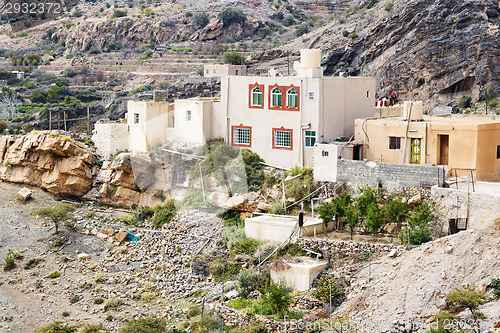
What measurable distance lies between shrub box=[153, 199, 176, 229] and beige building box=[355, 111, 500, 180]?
7.49 meters

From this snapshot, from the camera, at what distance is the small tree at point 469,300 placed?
2108 centimetres

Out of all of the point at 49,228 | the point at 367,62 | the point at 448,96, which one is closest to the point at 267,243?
the point at 49,228

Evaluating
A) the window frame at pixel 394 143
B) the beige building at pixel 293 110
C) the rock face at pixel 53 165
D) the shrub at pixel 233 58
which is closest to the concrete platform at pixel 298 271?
the window frame at pixel 394 143

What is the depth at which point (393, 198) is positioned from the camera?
28781mm

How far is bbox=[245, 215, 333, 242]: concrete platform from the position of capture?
28750 millimetres

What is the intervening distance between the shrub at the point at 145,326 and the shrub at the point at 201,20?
206ft

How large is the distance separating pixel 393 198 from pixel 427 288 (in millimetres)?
5652

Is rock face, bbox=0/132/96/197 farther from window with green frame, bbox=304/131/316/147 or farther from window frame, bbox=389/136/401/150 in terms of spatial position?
window frame, bbox=389/136/401/150

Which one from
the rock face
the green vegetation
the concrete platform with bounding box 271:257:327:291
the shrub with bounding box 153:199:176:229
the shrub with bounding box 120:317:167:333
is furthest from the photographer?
the rock face

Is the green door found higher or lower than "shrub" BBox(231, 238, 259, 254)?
higher

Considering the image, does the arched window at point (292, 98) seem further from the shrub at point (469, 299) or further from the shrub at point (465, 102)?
the shrub at point (465, 102)

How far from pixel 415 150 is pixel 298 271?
698cm

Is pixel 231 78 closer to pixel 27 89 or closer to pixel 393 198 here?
pixel 393 198

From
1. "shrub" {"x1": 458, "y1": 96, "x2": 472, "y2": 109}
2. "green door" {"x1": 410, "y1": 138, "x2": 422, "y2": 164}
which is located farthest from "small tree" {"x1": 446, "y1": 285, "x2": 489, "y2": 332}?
"shrub" {"x1": 458, "y1": 96, "x2": 472, "y2": 109}
